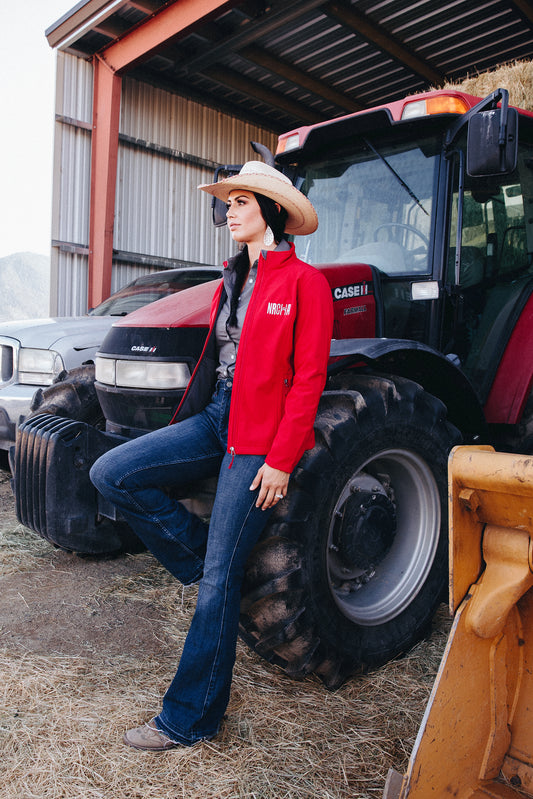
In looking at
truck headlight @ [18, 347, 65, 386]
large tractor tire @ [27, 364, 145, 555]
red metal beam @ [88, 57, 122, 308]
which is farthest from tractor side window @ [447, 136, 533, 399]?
red metal beam @ [88, 57, 122, 308]

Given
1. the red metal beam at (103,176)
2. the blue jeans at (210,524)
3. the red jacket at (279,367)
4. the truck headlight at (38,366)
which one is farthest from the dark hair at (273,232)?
the red metal beam at (103,176)

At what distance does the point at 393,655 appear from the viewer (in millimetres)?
2656

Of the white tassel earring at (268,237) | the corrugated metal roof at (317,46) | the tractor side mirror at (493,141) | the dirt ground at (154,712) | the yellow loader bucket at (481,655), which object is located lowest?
the dirt ground at (154,712)

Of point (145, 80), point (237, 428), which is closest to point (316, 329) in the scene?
point (237, 428)

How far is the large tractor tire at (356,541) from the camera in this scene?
228cm

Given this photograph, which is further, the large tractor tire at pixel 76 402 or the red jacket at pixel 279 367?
the large tractor tire at pixel 76 402

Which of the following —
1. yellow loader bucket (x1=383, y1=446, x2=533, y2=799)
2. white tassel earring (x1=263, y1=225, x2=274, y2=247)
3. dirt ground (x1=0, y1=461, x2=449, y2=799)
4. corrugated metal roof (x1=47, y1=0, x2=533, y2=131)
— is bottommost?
dirt ground (x1=0, y1=461, x2=449, y2=799)

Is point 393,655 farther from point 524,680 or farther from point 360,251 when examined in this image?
point 360,251

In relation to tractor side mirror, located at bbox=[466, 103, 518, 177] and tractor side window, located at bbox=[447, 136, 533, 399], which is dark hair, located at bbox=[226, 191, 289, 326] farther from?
tractor side window, located at bbox=[447, 136, 533, 399]

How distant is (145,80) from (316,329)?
35.4 ft

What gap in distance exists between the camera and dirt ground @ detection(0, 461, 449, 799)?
1.96m

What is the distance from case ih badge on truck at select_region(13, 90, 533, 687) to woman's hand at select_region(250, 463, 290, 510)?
A: 19 cm

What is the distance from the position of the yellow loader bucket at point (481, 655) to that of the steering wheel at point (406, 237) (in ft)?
5.74

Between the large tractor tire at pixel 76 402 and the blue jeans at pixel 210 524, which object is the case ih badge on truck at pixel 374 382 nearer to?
the large tractor tire at pixel 76 402
